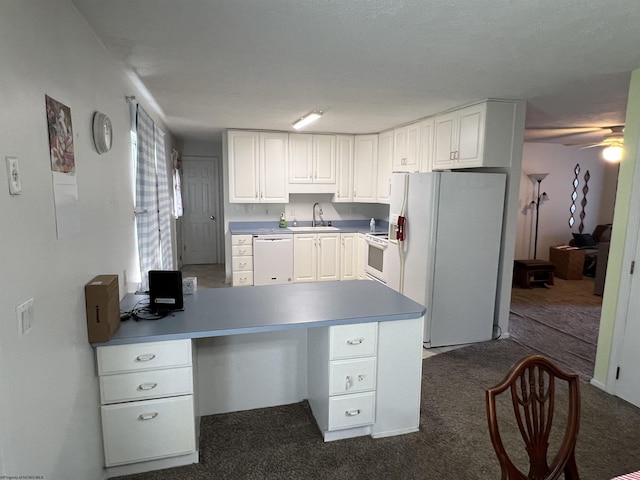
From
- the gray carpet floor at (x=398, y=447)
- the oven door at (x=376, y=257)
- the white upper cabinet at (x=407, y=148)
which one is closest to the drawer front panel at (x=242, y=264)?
the oven door at (x=376, y=257)

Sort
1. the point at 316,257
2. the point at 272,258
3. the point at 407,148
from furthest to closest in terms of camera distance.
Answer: the point at 316,257
the point at 272,258
the point at 407,148

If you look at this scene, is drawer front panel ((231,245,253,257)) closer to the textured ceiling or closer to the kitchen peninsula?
the textured ceiling

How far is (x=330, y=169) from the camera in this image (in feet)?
18.7

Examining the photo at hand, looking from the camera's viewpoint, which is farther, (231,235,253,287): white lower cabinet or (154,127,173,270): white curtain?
(231,235,253,287): white lower cabinet

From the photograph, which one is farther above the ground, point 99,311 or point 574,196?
point 574,196

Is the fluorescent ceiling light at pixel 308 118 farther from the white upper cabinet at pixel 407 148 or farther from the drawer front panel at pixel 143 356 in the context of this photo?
the drawer front panel at pixel 143 356

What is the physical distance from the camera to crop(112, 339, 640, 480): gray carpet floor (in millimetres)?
1993

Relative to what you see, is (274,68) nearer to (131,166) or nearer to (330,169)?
(131,166)

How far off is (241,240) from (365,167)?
2.13 meters

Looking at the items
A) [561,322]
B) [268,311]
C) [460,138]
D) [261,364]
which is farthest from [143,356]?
[561,322]

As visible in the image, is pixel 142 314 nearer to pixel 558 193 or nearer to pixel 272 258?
pixel 272 258

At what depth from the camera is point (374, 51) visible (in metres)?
2.24

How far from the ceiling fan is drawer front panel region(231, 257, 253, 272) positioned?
166 inches

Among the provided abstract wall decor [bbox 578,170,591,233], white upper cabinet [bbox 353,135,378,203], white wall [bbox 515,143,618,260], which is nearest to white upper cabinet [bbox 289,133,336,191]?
white upper cabinet [bbox 353,135,378,203]
